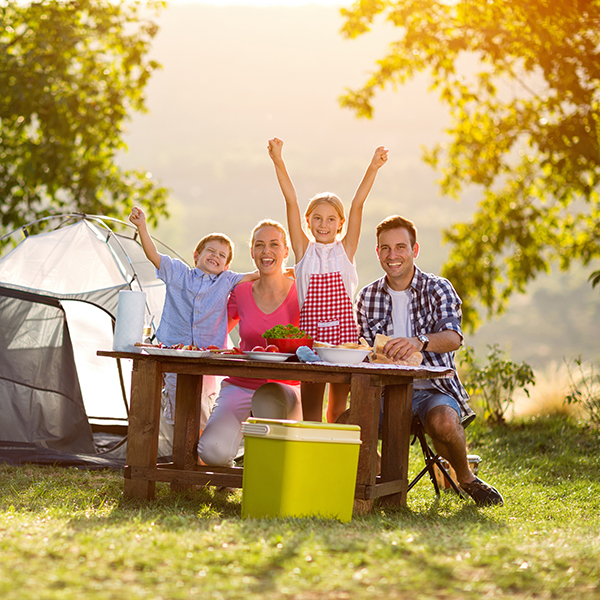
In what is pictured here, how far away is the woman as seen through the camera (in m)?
4.09

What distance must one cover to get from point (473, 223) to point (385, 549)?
27.7 feet

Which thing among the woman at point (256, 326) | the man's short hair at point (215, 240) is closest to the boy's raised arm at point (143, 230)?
the man's short hair at point (215, 240)

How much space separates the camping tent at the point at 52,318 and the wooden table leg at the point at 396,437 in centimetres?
201

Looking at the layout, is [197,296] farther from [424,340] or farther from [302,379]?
[424,340]

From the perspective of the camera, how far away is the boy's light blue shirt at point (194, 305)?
14.8ft

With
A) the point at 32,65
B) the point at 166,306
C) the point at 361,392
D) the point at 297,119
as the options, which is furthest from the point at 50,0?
the point at 297,119

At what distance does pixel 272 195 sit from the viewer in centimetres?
9838

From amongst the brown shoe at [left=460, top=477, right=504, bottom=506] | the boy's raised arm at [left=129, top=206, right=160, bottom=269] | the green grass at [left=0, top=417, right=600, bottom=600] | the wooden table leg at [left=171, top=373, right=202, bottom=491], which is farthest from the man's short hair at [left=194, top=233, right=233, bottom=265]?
the brown shoe at [left=460, top=477, right=504, bottom=506]

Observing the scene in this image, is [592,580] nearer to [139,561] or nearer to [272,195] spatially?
[139,561]

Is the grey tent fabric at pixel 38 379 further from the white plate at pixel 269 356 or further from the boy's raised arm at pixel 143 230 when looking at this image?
the white plate at pixel 269 356

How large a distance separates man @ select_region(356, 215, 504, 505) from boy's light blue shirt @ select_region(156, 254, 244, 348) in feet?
2.66

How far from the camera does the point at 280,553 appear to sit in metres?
2.48

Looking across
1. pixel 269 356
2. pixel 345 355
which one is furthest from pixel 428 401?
pixel 269 356

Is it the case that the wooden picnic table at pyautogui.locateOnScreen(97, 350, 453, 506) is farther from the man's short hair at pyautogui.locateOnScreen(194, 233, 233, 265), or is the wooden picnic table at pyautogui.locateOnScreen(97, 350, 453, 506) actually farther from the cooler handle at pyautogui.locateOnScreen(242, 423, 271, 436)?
the man's short hair at pyautogui.locateOnScreen(194, 233, 233, 265)
